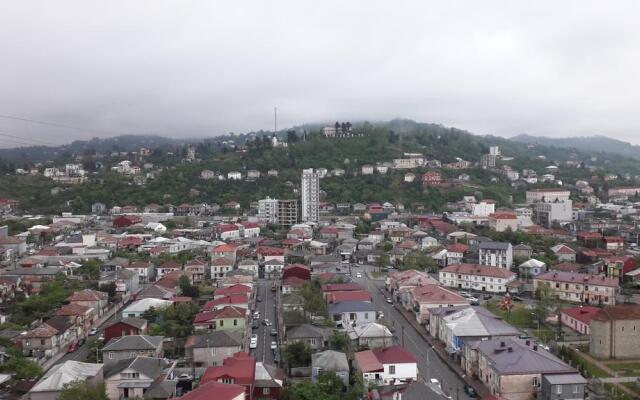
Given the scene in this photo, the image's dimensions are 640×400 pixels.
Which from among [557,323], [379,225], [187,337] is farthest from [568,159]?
[187,337]

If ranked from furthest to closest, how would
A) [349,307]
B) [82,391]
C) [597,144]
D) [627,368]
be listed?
[597,144] → [349,307] → [627,368] → [82,391]

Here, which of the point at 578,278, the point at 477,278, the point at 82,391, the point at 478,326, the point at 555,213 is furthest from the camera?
the point at 555,213

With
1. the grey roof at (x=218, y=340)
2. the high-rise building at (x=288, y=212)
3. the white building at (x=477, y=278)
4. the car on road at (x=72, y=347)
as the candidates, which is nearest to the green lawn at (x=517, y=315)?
the white building at (x=477, y=278)

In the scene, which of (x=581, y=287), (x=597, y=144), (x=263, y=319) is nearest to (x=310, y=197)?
(x=263, y=319)

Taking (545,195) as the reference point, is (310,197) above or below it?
above

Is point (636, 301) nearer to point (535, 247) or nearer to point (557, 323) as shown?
point (557, 323)

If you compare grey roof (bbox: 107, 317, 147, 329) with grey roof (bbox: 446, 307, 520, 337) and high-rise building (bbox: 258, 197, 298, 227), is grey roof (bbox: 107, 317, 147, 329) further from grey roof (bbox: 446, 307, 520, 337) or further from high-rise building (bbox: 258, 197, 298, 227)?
high-rise building (bbox: 258, 197, 298, 227)

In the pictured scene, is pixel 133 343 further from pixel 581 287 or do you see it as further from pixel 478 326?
pixel 581 287
